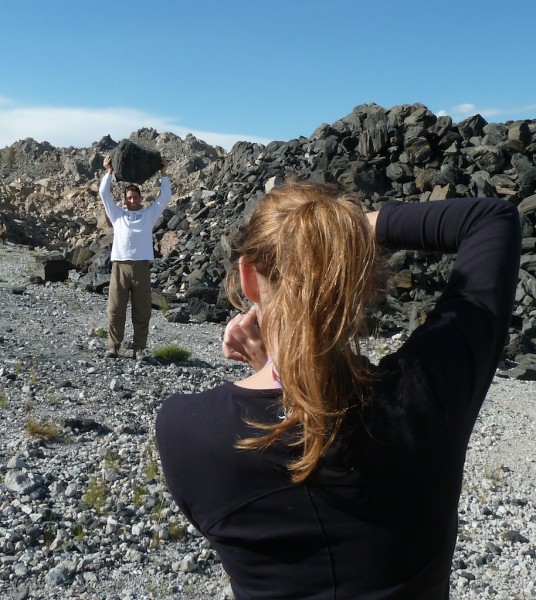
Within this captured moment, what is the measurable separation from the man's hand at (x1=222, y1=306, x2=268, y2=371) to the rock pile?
9.46 m

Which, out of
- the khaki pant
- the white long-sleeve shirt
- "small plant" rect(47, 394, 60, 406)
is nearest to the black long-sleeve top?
"small plant" rect(47, 394, 60, 406)

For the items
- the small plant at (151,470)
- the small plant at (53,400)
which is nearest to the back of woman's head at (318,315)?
the small plant at (151,470)

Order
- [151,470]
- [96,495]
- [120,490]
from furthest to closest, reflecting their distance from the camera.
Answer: [151,470], [120,490], [96,495]

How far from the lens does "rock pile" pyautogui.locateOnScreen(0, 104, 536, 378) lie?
44.4 feet

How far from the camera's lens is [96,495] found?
17.0ft

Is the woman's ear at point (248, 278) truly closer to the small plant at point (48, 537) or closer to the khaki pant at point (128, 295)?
the small plant at point (48, 537)

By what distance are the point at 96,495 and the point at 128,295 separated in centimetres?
452

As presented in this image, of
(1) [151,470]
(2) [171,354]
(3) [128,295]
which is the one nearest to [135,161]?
(3) [128,295]

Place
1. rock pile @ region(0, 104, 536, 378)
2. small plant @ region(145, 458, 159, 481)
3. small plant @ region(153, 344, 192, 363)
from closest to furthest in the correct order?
small plant @ region(145, 458, 159, 481)
small plant @ region(153, 344, 192, 363)
rock pile @ region(0, 104, 536, 378)

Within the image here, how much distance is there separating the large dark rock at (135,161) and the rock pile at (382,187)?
4.44 ft

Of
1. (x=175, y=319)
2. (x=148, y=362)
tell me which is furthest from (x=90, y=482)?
(x=175, y=319)

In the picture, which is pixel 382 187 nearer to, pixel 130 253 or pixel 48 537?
pixel 130 253

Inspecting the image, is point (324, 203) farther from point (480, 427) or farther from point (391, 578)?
point (480, 427)

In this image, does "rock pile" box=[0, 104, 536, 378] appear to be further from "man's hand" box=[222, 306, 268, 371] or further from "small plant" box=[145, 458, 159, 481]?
"man's hand" box=[222, 306, 268, 371]
